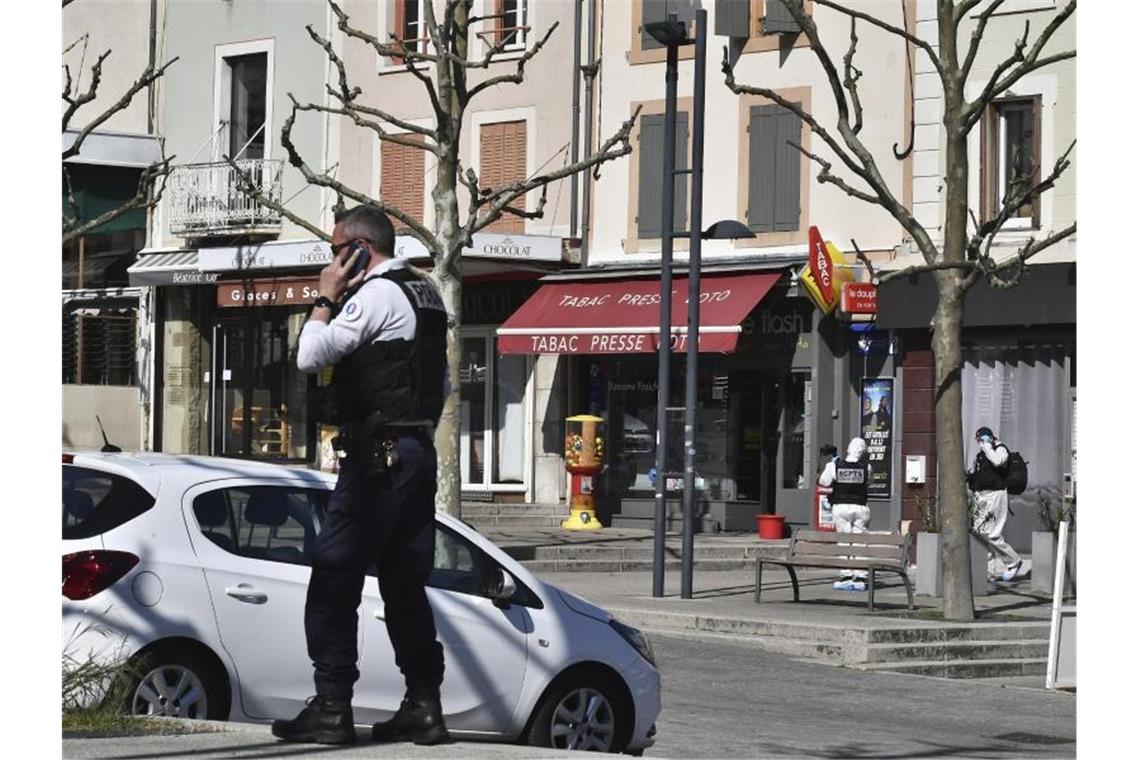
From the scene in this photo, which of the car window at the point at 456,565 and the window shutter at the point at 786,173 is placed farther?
the window shutter at the point at 786,173

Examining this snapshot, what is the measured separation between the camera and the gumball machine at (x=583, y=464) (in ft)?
101

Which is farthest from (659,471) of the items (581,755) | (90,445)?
(90,445)

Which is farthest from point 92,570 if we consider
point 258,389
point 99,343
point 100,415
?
point 99,343

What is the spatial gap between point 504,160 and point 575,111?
1582 mm

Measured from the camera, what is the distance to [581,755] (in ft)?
27.5

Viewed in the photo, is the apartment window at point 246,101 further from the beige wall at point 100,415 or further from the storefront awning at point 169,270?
the beige wall at point 100,415

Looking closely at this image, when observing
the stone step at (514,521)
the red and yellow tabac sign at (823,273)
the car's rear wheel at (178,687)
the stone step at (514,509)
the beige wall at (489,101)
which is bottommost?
the stone step at (514,521)

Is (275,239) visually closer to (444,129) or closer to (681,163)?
(681,163)

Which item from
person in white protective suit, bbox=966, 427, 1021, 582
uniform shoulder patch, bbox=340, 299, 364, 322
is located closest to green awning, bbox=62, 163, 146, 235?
person in white protective suit, bbox=966, 427, 1021, 582

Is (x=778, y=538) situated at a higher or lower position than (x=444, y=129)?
lower

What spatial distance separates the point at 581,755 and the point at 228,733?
1342 mm

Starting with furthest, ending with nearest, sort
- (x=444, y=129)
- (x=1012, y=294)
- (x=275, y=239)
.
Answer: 1. (x=275, y=239)
2. (x=1012, y=294)
3. (x=444, y=129)

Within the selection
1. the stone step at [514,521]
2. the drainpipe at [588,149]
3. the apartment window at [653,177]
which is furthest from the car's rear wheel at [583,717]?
the drainpipe at [588,149]
